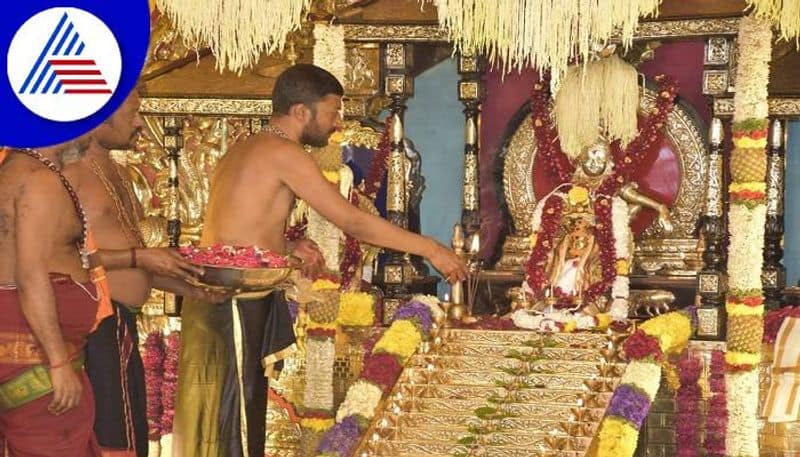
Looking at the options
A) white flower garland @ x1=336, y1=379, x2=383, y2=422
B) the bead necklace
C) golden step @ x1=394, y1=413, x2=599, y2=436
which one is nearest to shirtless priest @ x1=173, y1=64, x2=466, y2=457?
the bead necklace

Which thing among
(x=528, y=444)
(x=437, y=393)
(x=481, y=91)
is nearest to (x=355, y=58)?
(x=481, y=91)

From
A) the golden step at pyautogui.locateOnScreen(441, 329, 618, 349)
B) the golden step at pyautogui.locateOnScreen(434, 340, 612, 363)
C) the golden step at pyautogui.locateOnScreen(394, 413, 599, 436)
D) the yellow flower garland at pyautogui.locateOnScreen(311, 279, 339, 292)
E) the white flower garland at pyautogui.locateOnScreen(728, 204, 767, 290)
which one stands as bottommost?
the golden step at pyautogui.locateOnScreen(394, 413, 599, 436)

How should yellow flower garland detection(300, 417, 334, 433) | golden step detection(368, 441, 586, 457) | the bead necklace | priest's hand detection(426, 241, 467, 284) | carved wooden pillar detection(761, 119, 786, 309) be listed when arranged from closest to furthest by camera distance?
the bead necklace < priest's hand detection(426, 241, 467, 284) < golden step detection(368, 441, 586, 457) < yellow flower garland detection(300, 417, 334, 433) < carved wooden pillar detection(761, 119, 786, 309)

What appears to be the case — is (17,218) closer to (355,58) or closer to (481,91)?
(355,58)

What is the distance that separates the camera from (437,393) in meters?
8.88

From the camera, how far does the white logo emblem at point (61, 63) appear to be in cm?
924

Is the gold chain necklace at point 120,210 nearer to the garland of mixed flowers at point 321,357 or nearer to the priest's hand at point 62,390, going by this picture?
the priest's hand at point 62,390

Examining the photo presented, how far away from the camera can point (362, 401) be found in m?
8.67

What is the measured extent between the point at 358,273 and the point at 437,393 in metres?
3.15

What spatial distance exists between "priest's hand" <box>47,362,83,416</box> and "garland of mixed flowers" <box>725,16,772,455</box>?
5.33 meters

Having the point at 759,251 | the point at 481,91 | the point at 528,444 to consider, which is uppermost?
the point at 481,91

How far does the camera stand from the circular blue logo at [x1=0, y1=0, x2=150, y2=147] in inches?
362

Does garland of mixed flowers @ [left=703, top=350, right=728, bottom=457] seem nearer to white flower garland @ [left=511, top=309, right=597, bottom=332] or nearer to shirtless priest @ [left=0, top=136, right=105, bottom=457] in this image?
white flower garland @ [left=511, top=309, right=597, bottom=332]

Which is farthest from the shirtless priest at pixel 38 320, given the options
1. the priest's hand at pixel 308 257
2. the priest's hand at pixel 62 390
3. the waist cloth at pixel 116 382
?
the priest's hand at pixel 308 257
